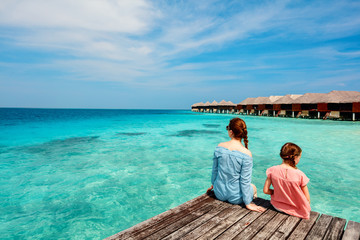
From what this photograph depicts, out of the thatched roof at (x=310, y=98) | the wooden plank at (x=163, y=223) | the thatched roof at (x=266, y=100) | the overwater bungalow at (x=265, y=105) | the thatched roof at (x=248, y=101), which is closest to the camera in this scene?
the wooden plank at (x=163, y=223)

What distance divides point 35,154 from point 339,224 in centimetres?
1359

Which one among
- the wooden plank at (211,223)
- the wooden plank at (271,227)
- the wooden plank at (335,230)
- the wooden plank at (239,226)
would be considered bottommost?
the wooden plank at (335,230)

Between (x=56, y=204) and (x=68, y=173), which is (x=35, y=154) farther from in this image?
(x=56, y=204)

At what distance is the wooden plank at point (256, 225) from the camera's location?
2.41 meters

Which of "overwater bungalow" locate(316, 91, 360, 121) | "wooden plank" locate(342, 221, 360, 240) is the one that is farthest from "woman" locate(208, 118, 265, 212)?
"overwater bungalow" locate(316, 91, 360, 121)

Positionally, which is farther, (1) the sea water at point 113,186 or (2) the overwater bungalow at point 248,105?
(2) the overwater bungalow at point 248,105

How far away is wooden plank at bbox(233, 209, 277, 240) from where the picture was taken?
7.91 ft

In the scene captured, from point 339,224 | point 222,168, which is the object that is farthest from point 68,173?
point 339,224

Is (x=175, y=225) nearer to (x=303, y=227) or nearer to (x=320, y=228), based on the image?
(x=303, y=227)

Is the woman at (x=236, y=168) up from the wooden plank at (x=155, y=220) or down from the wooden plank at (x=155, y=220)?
up

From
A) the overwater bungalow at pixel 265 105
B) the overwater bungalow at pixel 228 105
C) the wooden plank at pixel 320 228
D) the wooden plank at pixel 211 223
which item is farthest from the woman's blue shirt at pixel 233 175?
the overwater bungalow at pixel 228 105

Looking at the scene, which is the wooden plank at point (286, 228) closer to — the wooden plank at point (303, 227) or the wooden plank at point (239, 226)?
the wooden plank at point (303, 227)

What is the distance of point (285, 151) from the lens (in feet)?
8.98

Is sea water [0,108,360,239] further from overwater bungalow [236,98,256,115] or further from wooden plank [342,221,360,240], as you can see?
overwater bungalow [236,98,256,115]
